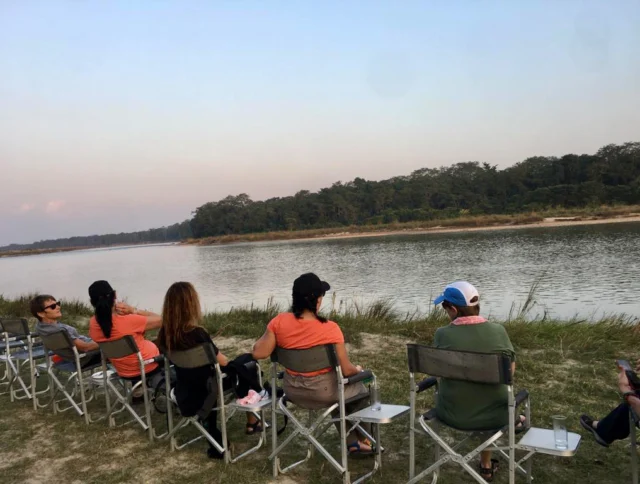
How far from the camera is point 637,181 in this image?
49.0 m

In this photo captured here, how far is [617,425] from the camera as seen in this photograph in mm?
2527

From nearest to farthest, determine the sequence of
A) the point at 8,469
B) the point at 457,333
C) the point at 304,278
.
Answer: the point at 457,333 < the point at 304,278 < the point at 8,469

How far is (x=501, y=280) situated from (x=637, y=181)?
4373 centimetres

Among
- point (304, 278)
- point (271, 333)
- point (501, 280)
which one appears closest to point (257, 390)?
point (271, 333)

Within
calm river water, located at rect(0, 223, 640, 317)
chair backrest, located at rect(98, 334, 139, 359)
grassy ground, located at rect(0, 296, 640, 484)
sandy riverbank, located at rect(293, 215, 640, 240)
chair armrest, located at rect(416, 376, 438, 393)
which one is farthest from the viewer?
sandy riverbank, located at rect(293, 215, 640, 240)

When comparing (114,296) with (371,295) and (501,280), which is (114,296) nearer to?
(371,295)

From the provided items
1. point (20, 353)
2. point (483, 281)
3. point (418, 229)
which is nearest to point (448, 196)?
point (418, 229)

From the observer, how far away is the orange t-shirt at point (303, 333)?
9.27 feet

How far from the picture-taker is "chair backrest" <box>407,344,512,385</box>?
221cm

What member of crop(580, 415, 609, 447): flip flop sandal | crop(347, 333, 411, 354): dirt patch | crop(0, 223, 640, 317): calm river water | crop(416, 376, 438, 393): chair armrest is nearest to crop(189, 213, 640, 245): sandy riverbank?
crop(0, 223, 640, 317): calm river water

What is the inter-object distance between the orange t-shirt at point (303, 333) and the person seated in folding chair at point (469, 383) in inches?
23.7

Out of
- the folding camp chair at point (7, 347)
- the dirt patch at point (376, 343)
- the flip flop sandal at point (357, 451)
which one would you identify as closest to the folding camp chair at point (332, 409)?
the flip flop sandal at point (357, 451)

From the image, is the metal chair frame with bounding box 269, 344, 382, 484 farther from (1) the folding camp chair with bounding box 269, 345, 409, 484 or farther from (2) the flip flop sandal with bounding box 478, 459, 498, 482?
(2) the flip flop sandal with bounding box 478, 459, 498, 482

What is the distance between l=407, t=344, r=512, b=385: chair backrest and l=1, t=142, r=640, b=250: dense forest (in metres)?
53.8
